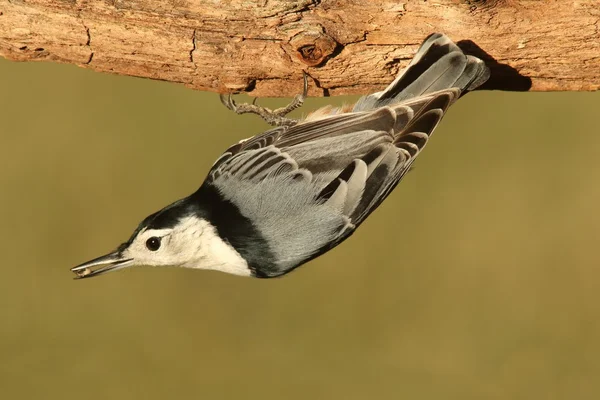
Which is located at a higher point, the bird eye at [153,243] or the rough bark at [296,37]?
the rough bark at [296,37]

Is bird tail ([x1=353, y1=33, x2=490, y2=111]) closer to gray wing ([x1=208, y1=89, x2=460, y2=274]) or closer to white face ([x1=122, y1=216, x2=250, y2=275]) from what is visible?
gray wing ([x1=208, y1=89, x2=460, y2=274])

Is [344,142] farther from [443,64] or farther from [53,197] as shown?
[53,197]

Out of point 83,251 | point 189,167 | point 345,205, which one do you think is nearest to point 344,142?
point 345,205

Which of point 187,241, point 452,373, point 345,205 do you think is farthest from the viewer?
point 452,373

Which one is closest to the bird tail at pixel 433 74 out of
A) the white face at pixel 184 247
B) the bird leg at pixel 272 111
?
the bird leg at pixel 272 111

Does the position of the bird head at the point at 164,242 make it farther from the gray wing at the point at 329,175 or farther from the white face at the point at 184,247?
the gray wing at the point at 329,175

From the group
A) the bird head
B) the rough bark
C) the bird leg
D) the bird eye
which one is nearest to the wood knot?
the rough bark
